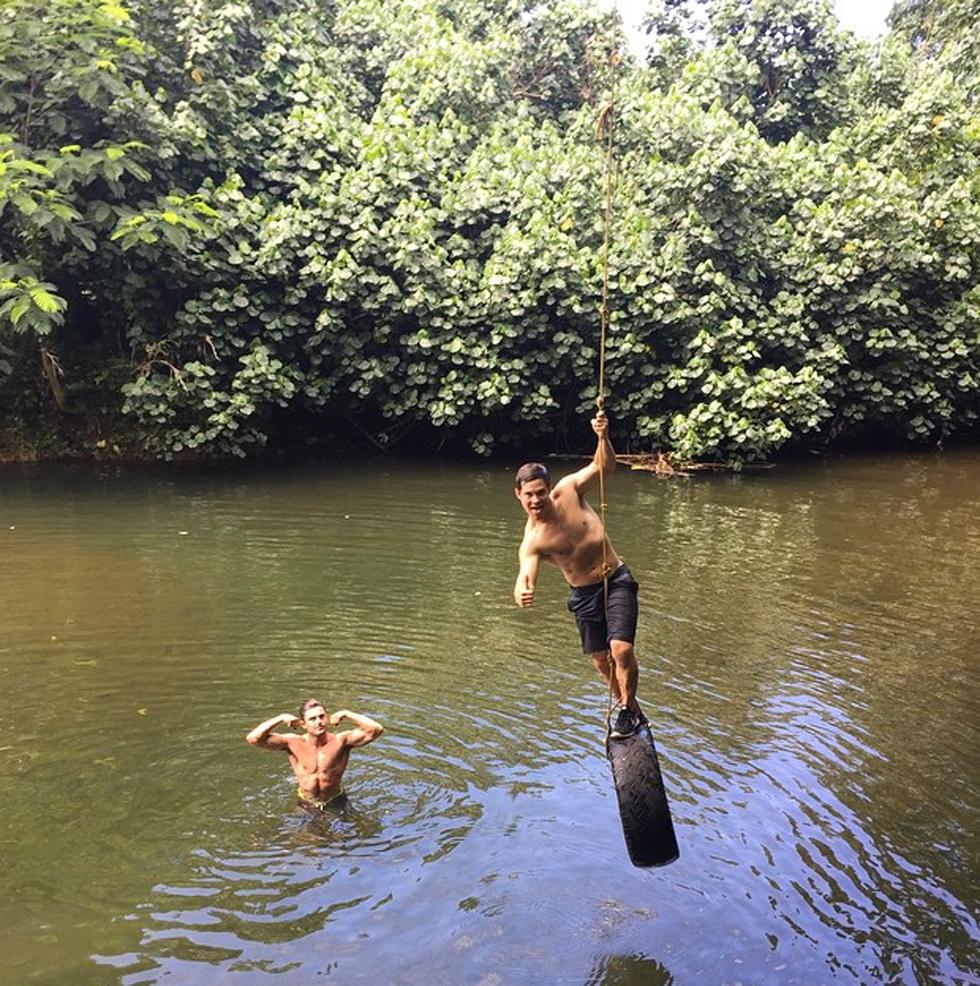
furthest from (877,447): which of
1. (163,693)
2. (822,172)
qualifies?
(163,693)

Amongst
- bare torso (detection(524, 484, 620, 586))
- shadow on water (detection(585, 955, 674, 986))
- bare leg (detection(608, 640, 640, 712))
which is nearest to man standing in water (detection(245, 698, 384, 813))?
bare torso (detection(524, 484, 620, 586))

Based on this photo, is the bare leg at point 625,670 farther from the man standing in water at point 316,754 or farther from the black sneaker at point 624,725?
the man standing in water at point 316,754

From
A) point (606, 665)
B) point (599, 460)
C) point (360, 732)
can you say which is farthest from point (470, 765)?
point (599, 460)

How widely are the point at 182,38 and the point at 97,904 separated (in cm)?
1651

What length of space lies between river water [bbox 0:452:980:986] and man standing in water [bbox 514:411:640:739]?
1176 millimetres

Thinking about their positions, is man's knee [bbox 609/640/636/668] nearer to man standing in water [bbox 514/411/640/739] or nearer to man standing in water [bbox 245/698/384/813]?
man standing in water [bbox 514/411/640/739]

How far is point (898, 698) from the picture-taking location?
7.93 meters

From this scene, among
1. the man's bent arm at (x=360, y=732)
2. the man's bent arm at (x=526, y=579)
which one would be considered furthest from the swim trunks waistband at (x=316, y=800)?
the man's bent arm at (x=526, y=579)

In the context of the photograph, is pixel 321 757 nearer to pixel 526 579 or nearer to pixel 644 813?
pixel 526 579

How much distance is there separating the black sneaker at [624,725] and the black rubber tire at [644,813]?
0.20 meters

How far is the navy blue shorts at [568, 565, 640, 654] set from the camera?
5.46 metres

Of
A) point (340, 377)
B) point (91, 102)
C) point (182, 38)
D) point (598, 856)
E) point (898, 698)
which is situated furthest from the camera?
point (340, 377)

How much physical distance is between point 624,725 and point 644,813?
19.5 inches

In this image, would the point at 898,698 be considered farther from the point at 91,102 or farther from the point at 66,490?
the point at 91,102
